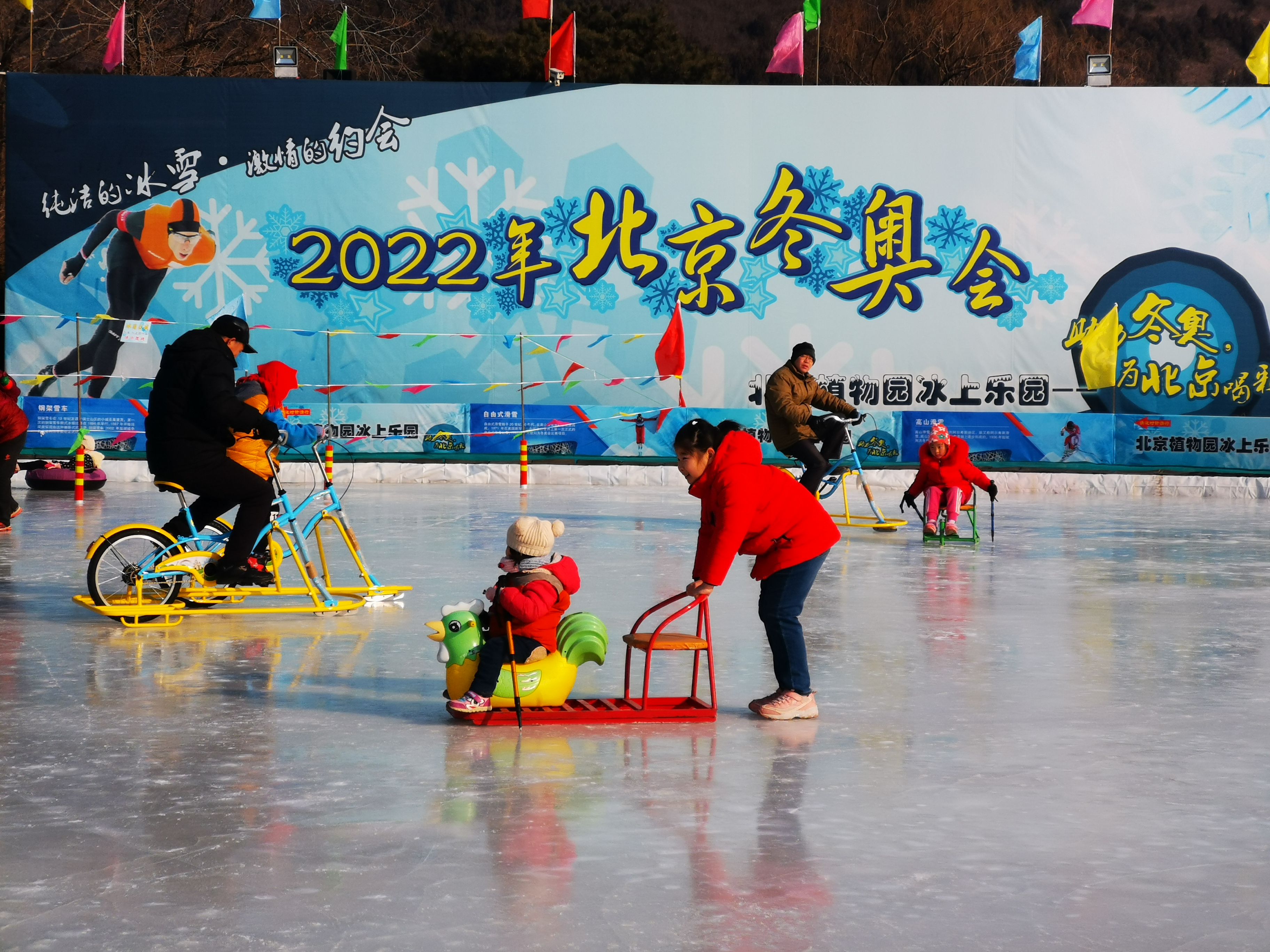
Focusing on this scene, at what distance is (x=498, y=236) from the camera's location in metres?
19.8

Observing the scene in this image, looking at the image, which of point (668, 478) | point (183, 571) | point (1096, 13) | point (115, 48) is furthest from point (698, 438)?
point (115, 48)

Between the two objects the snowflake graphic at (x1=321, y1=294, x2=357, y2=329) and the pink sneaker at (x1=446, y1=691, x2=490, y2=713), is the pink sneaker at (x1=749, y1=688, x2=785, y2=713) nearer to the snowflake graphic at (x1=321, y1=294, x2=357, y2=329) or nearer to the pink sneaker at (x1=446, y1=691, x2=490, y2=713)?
the pink sneaker at (x1=446, y1=691, x2=490, y2=713)

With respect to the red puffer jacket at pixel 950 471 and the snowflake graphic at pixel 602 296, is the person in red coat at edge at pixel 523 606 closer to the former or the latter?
the red puffer jacket at pixel 950 471

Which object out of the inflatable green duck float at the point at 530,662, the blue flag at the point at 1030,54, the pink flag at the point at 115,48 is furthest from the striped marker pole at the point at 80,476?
the blue flag at the point at 1030,54

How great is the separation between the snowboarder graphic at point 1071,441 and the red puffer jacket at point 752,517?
14532mm

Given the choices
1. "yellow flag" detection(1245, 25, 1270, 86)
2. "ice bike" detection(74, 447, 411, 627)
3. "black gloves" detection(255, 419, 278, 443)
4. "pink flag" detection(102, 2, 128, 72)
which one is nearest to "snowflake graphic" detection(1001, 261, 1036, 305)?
"yellow flag" detection(1245, 25, 1270, 86)

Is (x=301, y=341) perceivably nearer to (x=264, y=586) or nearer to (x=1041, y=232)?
(x=1041, y=232)

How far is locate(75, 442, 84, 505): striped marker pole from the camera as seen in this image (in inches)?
562

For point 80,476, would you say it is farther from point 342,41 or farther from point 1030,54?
point 1030,54

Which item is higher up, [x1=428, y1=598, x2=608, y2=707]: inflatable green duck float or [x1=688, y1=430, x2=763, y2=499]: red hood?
[x1=688, y1=430, x2=763, y2=499]: red hood

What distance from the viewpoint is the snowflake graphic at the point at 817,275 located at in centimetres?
1978

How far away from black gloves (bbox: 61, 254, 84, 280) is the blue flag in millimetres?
13308

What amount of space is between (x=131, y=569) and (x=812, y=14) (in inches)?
641

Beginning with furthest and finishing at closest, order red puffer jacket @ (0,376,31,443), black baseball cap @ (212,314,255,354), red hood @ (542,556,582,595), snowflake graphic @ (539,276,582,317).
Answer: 1. snowflake graphic @ (539,276,582,317)
2. red puffer jacket @ (0,376,31,443)
3. black baseball cap @ (212,314,255,354)
4. red hood @ (542,556,582,595)
